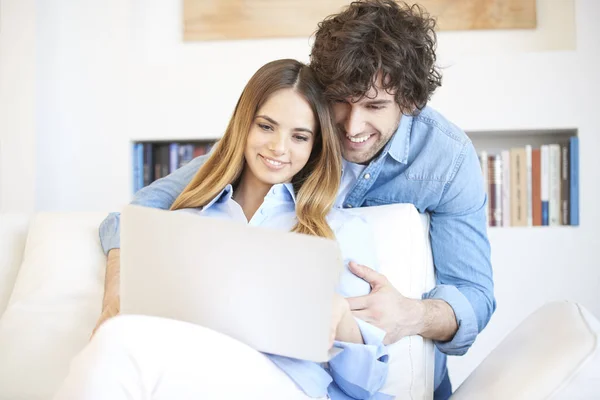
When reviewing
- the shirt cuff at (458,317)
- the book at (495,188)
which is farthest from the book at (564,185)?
the shirt cuff at (458,317)

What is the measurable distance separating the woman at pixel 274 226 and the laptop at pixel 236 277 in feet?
0.20

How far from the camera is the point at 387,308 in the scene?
1.35 m

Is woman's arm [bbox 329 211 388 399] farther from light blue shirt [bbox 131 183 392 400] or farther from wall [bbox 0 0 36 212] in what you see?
wall [bbox 0 0 36 212]

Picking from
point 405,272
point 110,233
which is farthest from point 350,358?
point 110,233

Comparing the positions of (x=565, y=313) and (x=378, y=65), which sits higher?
(x=378, y=65)

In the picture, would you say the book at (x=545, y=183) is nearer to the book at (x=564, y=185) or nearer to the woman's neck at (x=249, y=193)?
the book at (x=564, y=185)

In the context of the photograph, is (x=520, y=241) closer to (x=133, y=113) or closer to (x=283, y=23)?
(x=283, y=23)

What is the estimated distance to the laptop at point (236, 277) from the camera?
3.41 feet

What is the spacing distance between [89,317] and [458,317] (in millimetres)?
825

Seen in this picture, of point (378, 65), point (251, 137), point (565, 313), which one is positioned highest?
point (378, 65)

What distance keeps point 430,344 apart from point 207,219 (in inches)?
25.5

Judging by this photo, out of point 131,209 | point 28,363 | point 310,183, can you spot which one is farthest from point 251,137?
point 28,363

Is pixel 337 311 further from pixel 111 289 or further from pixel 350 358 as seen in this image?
pixel 111 289

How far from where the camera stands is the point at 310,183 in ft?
5.36
